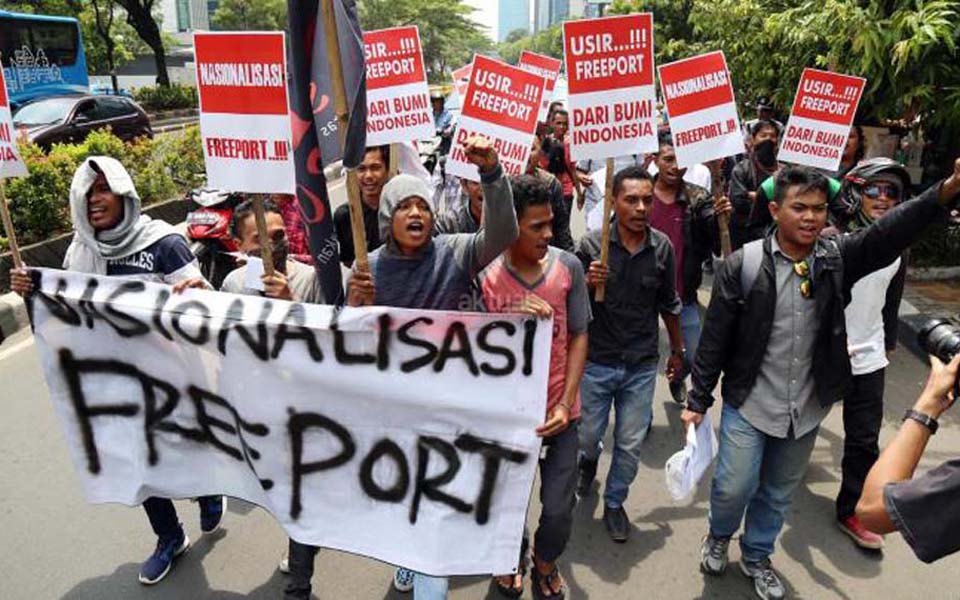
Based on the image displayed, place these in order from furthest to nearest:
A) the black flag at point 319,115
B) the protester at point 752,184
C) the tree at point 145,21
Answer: the tree at point 145,21 → the protester at point 752,184 → the black flag at point 319,115

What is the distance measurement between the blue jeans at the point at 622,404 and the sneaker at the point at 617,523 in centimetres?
10

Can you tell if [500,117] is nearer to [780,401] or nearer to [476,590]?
[780,401]

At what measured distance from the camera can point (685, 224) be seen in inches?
162

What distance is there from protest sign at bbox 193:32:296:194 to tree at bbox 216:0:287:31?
148ft

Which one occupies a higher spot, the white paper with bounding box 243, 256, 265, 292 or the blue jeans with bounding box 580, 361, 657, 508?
the white paper with bounding box 243, 256, 265, 292

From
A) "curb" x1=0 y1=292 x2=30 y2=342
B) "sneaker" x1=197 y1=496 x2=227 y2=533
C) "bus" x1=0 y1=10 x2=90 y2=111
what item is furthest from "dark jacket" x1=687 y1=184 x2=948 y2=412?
"bus" x1=0 y1=10 x2=90 y2=111

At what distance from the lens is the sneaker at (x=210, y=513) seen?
3.27 m

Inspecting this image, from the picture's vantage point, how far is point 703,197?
166 inches

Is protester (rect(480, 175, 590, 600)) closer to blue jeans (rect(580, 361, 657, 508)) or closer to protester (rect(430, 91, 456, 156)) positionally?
blue jeans (rect(580, 361, 657, 508))

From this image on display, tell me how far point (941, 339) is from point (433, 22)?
66168mm

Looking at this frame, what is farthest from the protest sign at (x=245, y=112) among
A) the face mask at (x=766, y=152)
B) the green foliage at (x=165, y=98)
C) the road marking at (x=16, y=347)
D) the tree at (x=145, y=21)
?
the tree at (x=145, y=21)

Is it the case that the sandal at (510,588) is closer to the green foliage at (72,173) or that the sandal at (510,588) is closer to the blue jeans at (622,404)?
the blue jeans at (622,404)

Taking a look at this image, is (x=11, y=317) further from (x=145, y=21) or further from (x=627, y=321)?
(x=145, y=21)

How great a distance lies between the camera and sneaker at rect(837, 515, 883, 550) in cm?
316
